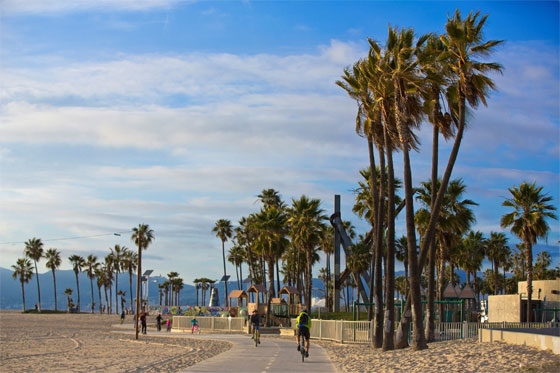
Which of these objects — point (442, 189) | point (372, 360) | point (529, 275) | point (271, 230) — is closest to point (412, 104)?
point (442, 189)

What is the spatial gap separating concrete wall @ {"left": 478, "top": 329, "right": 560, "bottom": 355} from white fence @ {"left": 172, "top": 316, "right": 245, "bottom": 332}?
3194 cm

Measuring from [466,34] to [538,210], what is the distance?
2640 cm

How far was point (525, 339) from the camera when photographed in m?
17.5

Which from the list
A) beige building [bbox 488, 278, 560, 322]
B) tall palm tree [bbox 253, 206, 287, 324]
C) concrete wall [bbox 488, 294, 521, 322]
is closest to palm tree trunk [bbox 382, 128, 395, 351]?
beige building [bbox 488, 278, 560, 322]

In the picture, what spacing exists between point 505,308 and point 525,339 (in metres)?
31.5

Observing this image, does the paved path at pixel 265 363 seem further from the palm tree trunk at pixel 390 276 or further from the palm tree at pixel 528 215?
the palm tree at pixel 528 215

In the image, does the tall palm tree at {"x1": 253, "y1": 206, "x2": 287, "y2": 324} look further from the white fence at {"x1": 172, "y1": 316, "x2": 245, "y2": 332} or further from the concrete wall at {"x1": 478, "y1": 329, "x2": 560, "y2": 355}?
the concrete wall at {"x1": 478, "y1": 329, "x2": 560, "y2": 355}

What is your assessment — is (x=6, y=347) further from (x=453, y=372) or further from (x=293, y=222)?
(x=293, y=222)

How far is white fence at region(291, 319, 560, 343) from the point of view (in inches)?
1136

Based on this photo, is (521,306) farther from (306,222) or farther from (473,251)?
(473,251)

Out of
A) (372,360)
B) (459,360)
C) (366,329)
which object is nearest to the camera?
(459,360)

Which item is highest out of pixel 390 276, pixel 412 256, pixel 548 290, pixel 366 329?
pixel 412 256

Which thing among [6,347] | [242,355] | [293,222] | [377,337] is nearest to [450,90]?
[377,337]

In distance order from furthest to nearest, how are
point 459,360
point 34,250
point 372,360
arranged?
point 34,250, point 372,360, point 459,360
